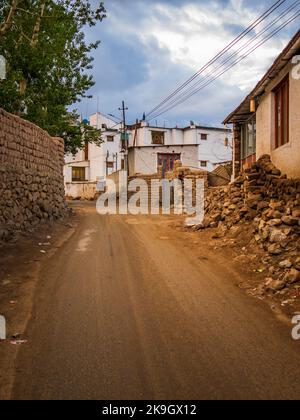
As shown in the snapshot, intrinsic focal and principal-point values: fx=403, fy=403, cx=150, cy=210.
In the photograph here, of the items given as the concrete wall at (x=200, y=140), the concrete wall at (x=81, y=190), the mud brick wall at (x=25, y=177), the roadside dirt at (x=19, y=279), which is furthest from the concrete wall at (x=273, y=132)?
the concrete wall at (x=200, y=140)

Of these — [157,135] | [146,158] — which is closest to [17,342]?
[146,158]

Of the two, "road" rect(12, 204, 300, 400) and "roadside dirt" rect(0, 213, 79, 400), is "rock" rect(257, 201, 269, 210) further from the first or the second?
"roadside dirt" rect(0, 213, 79, 400)

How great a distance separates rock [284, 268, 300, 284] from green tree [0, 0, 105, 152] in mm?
11664

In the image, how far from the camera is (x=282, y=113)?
11.5 m

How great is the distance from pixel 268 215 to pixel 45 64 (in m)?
13.2

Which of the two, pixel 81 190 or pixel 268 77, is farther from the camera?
pixel 81 190

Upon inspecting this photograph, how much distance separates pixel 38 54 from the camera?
59.3 ft

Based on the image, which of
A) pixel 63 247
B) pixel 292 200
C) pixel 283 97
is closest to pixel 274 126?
pixel 283 97

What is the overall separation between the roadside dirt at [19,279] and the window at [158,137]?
37229mm

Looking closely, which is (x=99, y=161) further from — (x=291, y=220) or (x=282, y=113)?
(x=291, y=220)

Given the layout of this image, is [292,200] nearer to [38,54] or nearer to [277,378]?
[277,378]

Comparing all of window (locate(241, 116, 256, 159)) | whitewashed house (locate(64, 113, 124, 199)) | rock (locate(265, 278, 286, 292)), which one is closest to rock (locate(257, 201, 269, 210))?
window (locate(241, 116, 256, 159))

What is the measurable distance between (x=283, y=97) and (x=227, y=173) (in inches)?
541

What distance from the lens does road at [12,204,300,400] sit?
3.78 meters
